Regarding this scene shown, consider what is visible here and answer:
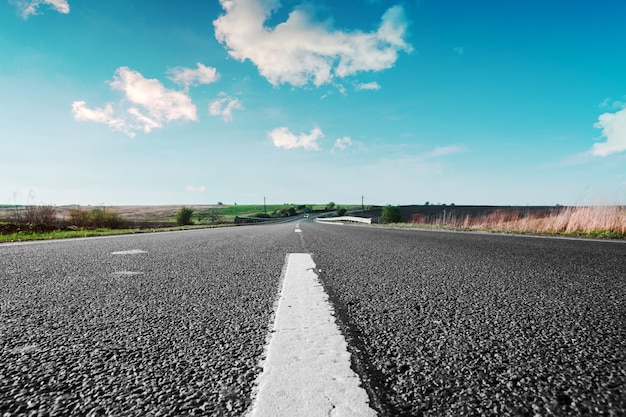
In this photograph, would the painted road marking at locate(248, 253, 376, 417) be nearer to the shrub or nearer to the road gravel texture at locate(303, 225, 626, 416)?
the road gravel texture at locate(303, 225, 626, 416)

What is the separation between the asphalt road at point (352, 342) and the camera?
0.96 meters

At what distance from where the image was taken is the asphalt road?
3.16ft

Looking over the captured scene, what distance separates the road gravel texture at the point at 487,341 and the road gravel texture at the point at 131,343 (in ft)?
1.51

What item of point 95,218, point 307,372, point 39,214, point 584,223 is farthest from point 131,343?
point 95,218

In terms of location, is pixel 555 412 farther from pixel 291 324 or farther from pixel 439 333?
pixel 291 324

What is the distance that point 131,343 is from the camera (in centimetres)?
141

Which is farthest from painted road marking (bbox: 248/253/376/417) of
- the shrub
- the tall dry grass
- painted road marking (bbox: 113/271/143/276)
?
the shrub

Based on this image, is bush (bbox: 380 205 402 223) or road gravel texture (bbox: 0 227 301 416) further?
bush (bbox: 380 205 402 223)

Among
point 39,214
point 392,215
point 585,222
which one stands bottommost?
point 392,215

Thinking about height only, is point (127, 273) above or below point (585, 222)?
below

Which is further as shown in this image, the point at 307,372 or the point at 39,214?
the point at 39,214

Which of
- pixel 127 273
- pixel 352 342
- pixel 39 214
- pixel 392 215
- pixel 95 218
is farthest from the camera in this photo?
pixel 392 215

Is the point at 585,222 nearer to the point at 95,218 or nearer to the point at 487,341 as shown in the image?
the point at 487,341

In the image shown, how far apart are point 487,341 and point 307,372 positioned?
779 mm
